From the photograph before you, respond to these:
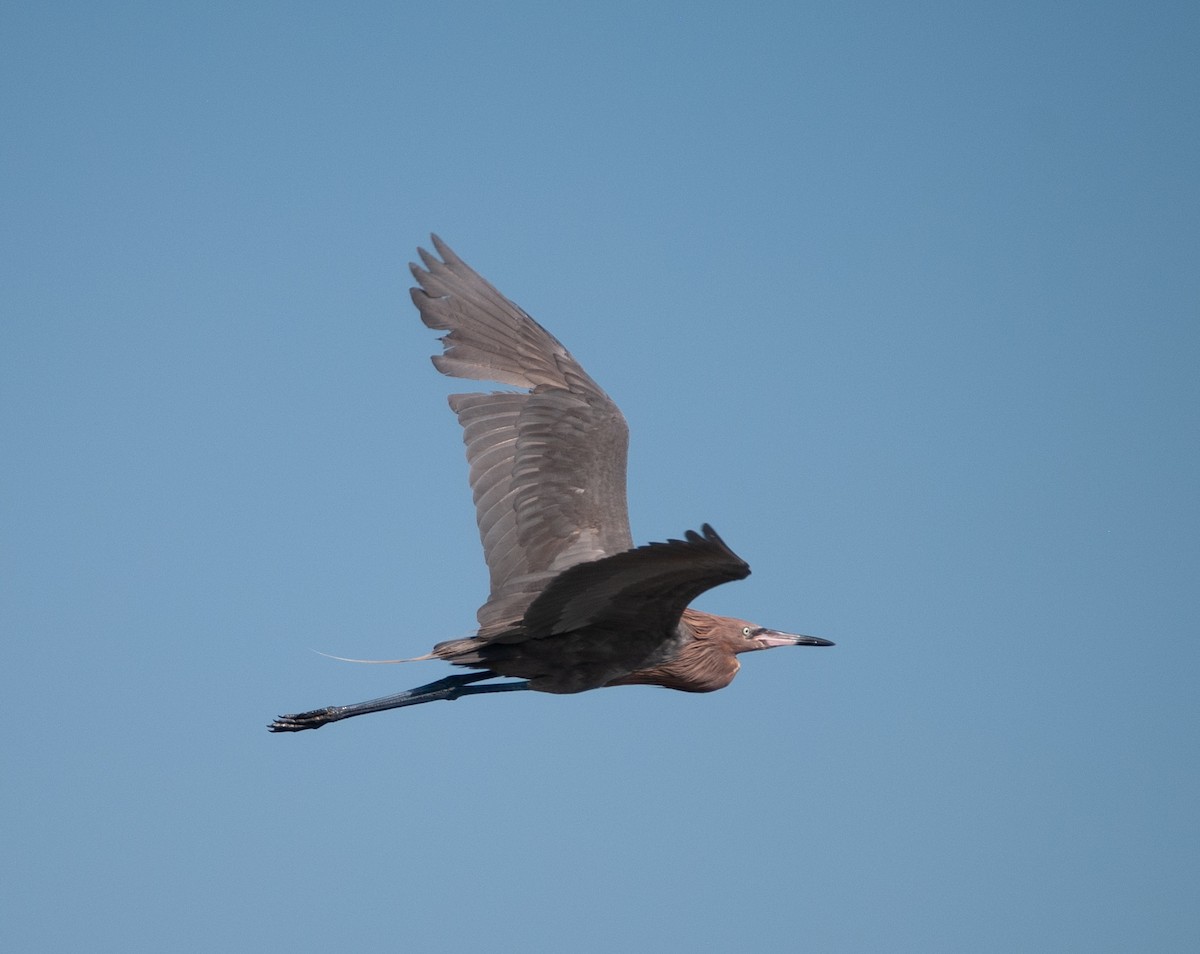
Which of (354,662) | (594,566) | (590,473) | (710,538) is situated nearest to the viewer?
(710,538)

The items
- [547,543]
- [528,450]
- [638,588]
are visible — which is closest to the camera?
[638,588]

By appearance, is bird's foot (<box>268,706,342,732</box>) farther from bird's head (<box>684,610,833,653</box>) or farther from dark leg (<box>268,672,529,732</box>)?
bird's head (<box>684,610,833,653</box>)

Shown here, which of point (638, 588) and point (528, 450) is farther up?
point (528, 450)

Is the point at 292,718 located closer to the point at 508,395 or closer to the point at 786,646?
the point at 508,395

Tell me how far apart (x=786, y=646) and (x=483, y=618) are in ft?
8.77

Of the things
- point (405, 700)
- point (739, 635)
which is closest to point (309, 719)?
point (405, 700)

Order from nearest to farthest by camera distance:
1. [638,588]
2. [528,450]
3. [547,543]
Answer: [638,588], [547,543], [528,450]

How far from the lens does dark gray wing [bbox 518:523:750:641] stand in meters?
7.78

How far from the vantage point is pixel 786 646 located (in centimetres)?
1139

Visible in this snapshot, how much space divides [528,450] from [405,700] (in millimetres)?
1964

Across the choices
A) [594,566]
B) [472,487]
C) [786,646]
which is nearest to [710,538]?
[594,566]

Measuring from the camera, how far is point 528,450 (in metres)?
10.2

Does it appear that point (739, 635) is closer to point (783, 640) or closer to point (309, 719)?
point (783, 640)

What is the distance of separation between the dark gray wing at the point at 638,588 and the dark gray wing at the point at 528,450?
447mm
